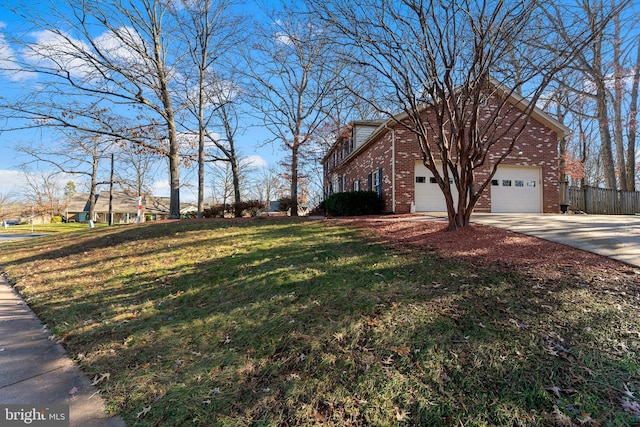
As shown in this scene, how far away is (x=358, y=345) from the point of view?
2.82 m

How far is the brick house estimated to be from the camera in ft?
42.9

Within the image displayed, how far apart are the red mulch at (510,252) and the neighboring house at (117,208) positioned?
44.1 metres

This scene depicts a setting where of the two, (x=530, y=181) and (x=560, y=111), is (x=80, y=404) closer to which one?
(x=530, y=181)

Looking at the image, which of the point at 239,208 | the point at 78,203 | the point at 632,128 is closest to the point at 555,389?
the point at 239,208

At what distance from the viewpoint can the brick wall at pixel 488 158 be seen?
1305cm

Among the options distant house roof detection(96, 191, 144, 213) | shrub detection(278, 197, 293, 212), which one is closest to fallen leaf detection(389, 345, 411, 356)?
shrub detection(278, 197, 293, 212)

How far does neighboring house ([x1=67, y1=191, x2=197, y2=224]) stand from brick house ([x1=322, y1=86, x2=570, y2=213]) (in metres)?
38.6

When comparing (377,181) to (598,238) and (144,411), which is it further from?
(144,411)

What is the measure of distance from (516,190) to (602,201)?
5.67 metres

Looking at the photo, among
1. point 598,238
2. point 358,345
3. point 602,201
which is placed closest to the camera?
point 358,345

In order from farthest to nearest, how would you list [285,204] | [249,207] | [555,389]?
[285,204] → [249,207] → [555,389]

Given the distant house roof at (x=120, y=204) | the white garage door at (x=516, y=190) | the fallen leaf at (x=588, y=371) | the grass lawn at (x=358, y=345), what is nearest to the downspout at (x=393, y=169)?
the white garage door at (x=516, y=190)

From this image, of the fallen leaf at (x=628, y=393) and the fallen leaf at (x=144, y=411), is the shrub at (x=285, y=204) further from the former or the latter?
the fallen leaf at (x=628, y=393)

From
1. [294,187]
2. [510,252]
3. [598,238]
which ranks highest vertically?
[294,187]
